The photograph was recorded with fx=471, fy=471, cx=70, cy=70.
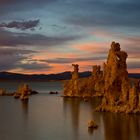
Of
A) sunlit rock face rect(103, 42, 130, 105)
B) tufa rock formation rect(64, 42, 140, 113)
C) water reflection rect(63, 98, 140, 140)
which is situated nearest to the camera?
water reflection rect(63, 98, 140, 140)

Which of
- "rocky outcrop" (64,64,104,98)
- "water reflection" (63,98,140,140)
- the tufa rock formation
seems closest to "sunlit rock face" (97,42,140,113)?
the tufa rock formation

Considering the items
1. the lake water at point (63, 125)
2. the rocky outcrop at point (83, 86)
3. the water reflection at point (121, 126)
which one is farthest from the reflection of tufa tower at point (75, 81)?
the water reflection at point (121, 126)

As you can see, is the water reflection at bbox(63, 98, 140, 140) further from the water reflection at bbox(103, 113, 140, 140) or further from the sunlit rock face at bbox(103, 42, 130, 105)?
the sunlit rock face at bbox(103, 42, 130, 105)

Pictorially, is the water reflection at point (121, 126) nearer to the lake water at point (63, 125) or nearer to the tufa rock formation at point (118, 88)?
the lake water at point (63, 125)

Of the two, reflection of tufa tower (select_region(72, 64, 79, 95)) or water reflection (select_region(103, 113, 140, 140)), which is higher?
reflection of tufa tower (select_region(72, 64, 79, 95))

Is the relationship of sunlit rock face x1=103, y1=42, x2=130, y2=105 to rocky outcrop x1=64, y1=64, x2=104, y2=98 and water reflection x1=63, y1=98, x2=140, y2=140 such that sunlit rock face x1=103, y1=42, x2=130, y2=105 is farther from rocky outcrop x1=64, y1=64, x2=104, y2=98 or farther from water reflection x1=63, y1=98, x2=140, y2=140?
rocky outcrop x1=64, y1=64, x2=104, y2=98

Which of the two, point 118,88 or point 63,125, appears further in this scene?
point 118,88

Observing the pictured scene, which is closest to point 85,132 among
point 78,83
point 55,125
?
point 55,125

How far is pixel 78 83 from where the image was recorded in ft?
481

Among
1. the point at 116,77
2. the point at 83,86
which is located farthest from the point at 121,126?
the point at 83,86

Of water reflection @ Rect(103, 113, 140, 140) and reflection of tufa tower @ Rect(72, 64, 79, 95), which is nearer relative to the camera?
water reflection @ Rect(103, 113, 140, 140)

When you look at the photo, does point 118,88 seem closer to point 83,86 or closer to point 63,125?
point 63,125

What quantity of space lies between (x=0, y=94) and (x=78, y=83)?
26.3 meters

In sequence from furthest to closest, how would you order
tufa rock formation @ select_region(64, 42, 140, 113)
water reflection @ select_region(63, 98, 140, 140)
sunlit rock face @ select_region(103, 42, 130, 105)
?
sunlit rock face @ select_region(103, 42, 130, 105)
tufa rock formation @ select_region(64, 42, 140, 113)
water reflection @ select_region(63, 98, 140, 140)
